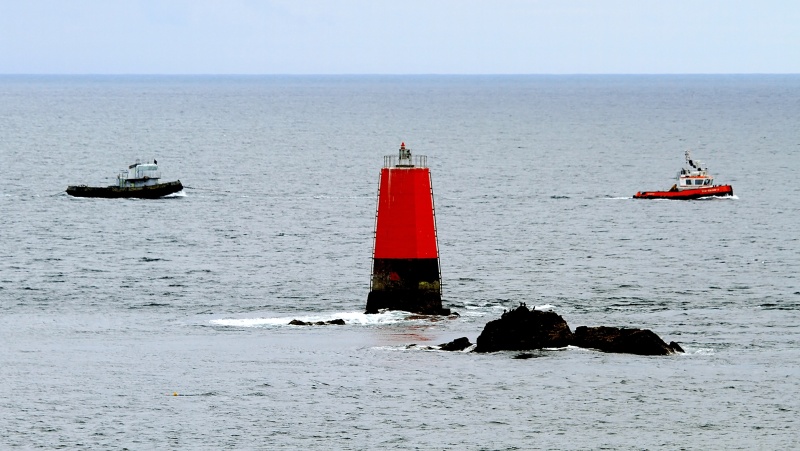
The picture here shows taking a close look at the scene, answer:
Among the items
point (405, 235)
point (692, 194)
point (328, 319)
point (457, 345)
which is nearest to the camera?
point (457, 345)

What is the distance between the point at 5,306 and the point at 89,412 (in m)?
16.1

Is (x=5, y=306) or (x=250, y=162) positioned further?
(x=250, y=162)

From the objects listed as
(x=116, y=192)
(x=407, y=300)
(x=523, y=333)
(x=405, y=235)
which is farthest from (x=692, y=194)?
(x=523, y=333)

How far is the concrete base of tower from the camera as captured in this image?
1634 inches

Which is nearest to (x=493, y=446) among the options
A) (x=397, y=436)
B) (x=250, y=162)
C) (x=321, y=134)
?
(x=397, y=436)

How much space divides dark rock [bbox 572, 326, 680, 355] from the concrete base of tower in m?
4.65

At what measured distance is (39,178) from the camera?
10500cm

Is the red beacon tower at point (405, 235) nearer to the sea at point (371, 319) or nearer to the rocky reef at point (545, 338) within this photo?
the sea at point (371, 319)

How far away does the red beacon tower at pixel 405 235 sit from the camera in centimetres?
4072

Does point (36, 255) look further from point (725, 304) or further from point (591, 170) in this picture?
point (591, 170)

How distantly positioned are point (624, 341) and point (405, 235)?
679cm

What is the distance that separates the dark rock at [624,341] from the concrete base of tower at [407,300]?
4646 millimetres

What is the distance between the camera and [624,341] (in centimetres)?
3859

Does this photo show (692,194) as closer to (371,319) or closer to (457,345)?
(371,319)
